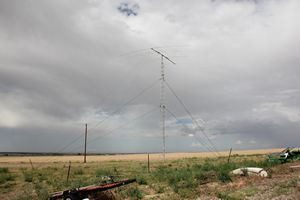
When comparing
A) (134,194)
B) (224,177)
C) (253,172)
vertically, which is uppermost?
(253,172)

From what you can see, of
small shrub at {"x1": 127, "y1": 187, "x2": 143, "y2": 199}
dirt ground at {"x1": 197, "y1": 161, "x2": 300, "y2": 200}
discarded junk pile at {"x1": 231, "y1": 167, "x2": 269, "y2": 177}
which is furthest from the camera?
discarded junk pile at {"x1": 231, "y1": 167, "x2": 269, "y2": 177}

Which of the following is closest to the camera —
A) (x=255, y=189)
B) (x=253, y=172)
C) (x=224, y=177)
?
(x=255, y=189)

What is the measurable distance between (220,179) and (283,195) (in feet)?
19.9

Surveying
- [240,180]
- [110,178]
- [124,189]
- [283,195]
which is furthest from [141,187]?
[283,195]

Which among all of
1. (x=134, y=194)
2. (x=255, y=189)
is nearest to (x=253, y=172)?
(x=255, y=189)

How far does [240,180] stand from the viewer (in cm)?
1959

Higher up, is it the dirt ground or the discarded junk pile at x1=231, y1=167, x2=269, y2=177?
the discarded junk pile at x1=231, y1=167, x2=269, y2=177

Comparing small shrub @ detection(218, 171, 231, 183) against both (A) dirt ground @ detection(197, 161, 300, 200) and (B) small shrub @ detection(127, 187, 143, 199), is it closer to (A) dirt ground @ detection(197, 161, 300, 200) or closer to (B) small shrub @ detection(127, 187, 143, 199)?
(A) dirt ground @ detection(197, 161, 300, 200)

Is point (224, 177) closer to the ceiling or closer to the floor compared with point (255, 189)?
closer to the ceiling

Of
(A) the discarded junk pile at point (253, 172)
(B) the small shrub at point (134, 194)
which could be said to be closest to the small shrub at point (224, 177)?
(A) the discarded junk pile at point (253, 172)

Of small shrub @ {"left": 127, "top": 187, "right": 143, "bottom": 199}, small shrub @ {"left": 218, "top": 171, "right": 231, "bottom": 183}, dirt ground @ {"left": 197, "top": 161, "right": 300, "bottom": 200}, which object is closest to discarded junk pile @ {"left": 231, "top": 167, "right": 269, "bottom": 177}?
dirt ground @ {"left": 197, "top": 161, "right": 300, "bottom": 200}

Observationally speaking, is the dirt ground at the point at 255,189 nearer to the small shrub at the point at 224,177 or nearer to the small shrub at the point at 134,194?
the small shrub at the point at 224,177

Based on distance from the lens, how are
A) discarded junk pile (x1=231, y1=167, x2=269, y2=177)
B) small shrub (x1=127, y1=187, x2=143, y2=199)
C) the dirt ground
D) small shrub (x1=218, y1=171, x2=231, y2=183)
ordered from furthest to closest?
discarded junk pile (x1=231, y1=167, x2=269, y2=177) → small shrub (x1=218, y1=171, x2=231, y2=183) → small shrub (x1=127, y1=187, x2=143, y2=199) → the dirt ground

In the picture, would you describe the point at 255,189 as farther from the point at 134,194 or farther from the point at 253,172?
the point at 134,194
